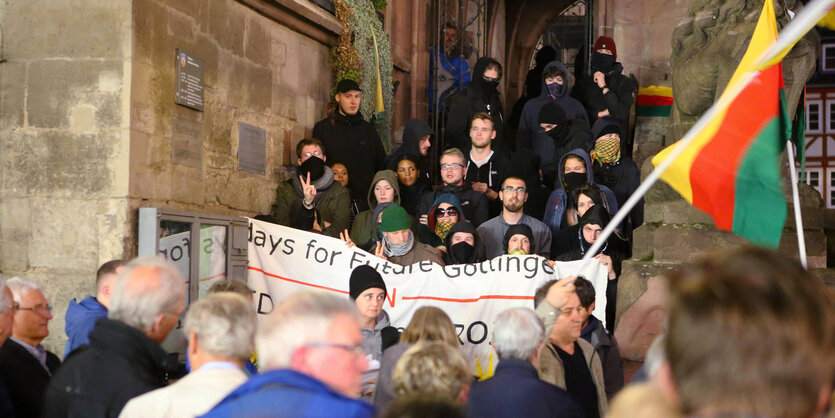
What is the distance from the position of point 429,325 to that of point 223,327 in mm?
1692

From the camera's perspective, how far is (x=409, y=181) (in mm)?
10305

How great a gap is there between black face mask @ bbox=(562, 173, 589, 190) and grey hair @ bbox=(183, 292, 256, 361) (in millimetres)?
6278

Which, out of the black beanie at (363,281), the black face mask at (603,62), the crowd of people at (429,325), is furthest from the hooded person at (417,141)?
the black beanie at (363,281)

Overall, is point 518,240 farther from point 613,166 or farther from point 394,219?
point 613,166

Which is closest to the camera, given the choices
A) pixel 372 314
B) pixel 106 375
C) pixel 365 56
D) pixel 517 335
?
pixel 106 375

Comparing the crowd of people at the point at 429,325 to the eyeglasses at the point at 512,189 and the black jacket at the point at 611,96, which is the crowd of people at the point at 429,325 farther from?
the black jacket at the point at 611,96

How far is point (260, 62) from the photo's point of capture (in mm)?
9742

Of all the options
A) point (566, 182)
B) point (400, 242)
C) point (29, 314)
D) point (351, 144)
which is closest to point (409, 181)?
point (351, 144)

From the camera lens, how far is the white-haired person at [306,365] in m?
2.73

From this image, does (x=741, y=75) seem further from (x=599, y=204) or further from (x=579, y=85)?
(x=579, y=85)

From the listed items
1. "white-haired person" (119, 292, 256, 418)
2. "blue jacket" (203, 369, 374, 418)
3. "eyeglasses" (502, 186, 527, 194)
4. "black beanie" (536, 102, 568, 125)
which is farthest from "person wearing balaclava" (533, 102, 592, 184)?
"blue jacket" (203, 369, 374, 418)

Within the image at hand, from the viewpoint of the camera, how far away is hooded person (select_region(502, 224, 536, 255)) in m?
8.23

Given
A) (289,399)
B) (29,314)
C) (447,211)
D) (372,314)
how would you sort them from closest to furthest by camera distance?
(289,399)
(29,314)
(372,314)
(447,211)

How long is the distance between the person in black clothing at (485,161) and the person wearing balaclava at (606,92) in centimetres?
270
